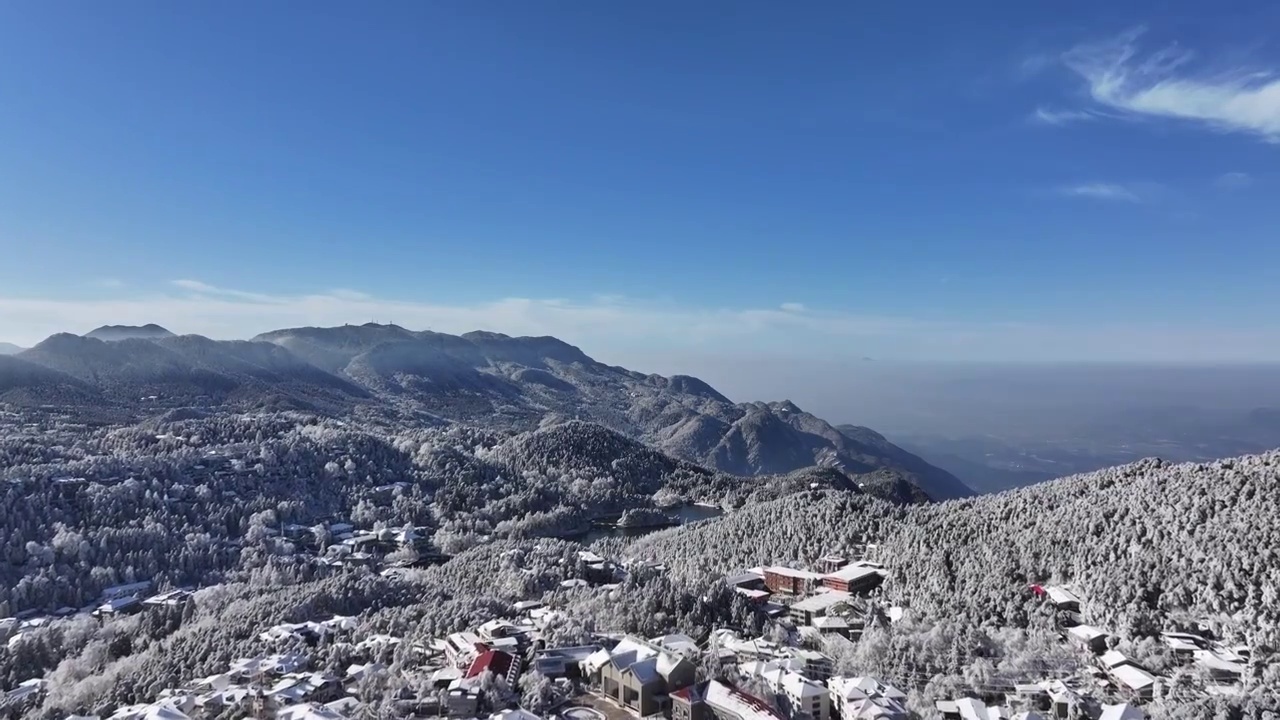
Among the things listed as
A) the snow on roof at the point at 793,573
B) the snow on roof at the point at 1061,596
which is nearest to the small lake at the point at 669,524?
the snow on roof at the point at 793,573

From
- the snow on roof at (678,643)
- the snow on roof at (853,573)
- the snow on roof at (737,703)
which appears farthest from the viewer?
the snow on roof at (853,573)

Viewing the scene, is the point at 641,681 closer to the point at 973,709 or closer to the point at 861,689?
the point at 861,689

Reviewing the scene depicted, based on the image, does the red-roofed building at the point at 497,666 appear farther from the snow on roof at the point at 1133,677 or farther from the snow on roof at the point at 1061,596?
the snow on roof at the point at 1061,596

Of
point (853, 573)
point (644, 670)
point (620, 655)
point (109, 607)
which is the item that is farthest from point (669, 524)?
point (644, 670)

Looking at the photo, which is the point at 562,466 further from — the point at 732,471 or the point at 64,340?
the point at 64,340

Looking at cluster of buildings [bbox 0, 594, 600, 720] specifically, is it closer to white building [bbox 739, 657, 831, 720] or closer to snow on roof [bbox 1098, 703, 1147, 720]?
white building [bbox 739, 657, 831, 720]

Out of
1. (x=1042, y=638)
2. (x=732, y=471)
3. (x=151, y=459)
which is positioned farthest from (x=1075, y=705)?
(x=732, y=471)
